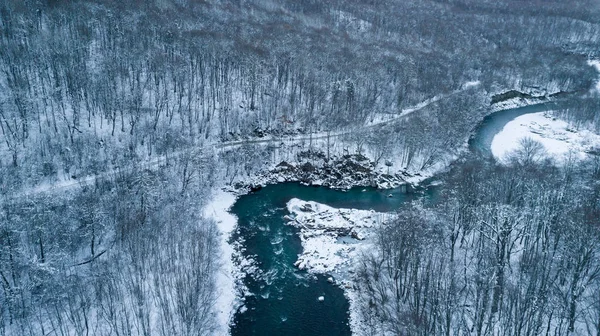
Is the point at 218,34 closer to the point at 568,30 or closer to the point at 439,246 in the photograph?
the point at 439,246

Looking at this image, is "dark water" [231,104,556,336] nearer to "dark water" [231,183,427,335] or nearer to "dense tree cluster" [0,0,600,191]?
"dark water" [231,183,427,335]

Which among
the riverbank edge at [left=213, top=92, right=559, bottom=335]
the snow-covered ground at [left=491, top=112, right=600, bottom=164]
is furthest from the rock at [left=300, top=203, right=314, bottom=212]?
the snow-covered ground at [left=491, top=112, right=600, bottom=164]

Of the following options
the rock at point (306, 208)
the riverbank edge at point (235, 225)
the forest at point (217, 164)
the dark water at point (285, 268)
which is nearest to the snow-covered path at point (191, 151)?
the forest at point (217, 164)

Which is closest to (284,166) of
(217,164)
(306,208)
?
(217,164)

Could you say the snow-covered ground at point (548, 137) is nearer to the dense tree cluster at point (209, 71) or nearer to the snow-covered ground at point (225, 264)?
the dense tree cluster at point (209, 71)

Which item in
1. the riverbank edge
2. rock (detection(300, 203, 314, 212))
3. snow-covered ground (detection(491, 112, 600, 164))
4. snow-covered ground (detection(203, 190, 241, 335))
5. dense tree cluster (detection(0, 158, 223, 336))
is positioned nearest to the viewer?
dense tree cluster (detection(0, 158, 223, 336))

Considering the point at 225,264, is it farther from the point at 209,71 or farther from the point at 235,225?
the point at 209,71
